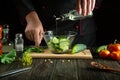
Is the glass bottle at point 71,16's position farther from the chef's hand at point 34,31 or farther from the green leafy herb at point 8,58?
the green leafy herb at point 8,58

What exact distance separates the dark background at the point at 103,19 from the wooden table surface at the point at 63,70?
1348 mm

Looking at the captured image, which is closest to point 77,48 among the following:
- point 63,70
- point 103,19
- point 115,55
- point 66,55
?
point 66,55

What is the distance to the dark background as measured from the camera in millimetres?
2836

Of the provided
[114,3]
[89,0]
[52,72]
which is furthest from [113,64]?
[114,3]

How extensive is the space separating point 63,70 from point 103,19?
1653 millimetres

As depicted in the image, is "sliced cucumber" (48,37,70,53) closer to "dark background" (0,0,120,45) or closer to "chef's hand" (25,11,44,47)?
"chef's hand" (25,11,44,47)

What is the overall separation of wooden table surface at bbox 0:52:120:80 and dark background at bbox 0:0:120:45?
135 cm

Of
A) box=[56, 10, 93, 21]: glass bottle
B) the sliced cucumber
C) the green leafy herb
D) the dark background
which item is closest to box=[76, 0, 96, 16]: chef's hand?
box=[56, 10, 93, 21]: glass bottle

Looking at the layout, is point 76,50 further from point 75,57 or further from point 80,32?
point 80,32

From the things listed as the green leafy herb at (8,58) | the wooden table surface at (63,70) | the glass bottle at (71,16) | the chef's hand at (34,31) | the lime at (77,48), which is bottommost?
the wooden table surface at (63,70)

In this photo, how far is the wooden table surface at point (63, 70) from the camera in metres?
1.20

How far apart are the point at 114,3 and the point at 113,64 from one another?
4.80 ft

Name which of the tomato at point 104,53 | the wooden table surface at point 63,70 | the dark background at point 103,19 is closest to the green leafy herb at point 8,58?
the wooden table surface at point 63,70

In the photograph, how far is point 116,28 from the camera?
9.44 feet
